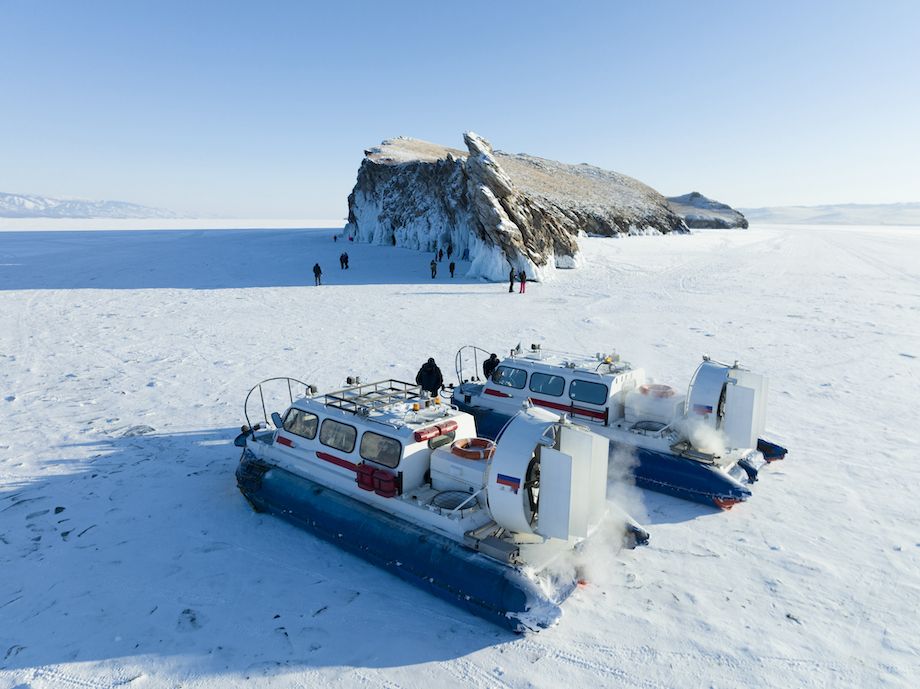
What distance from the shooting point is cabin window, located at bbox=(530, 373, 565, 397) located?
34.1 feet

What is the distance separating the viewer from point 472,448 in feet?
24.5

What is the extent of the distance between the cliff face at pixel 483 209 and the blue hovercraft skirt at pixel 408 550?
77.9 ft

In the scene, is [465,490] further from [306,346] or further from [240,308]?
[240,308]

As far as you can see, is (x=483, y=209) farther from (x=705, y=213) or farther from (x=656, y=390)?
(x=705, y=213)

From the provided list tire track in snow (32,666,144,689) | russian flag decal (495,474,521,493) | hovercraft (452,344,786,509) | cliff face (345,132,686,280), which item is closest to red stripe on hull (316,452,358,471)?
russian flag decal (495,474,521,493)

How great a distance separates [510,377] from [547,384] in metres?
0.84

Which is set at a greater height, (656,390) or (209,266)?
(209,266)

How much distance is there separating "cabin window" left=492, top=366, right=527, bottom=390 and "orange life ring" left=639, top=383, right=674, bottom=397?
89.3 inches

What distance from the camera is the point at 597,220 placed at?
58219 millimetres

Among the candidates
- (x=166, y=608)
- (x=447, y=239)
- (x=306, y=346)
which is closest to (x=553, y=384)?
(x=166, y=608)

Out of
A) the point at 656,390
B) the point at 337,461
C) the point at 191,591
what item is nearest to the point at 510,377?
the point at 656,390

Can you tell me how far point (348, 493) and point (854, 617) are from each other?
634cm

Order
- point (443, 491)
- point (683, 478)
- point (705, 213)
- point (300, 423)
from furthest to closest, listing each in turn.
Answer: point (705, 213), point (683, 478), point (300, 423), point (443, 491)

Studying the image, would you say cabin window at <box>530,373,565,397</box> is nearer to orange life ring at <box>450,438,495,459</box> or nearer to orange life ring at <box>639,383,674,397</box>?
orange life ring at <box>639,383,674,397</box>
